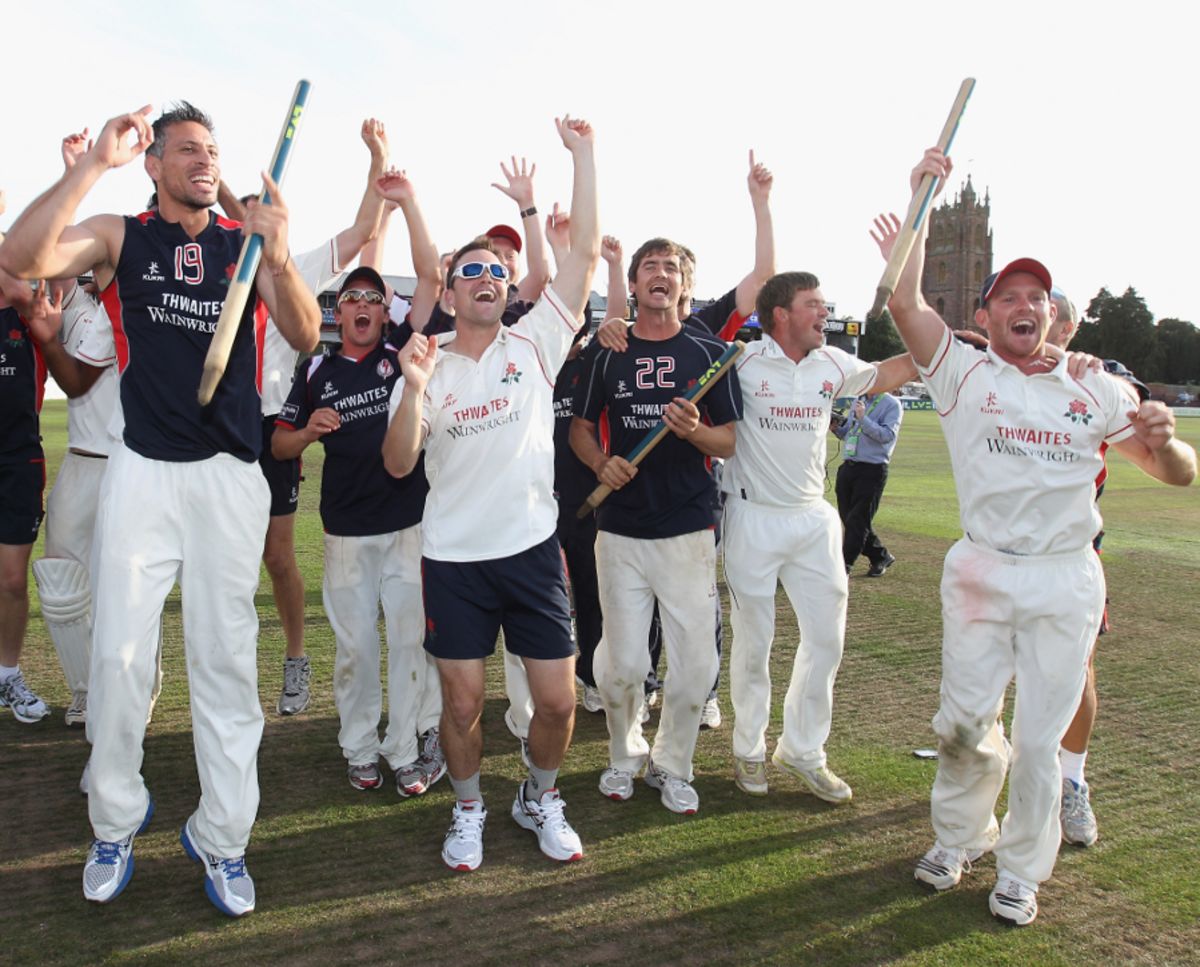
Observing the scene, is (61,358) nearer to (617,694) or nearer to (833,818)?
(617,694)

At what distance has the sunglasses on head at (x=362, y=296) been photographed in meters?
4.67

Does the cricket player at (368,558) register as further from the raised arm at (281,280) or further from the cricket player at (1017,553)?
the cricket player at (1017,553)

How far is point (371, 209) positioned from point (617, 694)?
2559 mm

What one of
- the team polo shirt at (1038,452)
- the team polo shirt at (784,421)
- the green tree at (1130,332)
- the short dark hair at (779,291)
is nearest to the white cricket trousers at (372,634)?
the team polo shirt at (784,421)

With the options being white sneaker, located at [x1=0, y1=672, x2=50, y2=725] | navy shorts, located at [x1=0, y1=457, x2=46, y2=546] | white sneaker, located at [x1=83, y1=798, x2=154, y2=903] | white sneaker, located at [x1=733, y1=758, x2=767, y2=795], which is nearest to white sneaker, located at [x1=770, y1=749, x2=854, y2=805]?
white sneaker, located at [x1=733, y1=758, x2=767, y2=795]

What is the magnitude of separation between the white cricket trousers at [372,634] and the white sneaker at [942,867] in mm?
2306

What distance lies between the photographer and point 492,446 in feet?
12.6

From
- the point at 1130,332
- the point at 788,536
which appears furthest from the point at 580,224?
the point at 1130,332

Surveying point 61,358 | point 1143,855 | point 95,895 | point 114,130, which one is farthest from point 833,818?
point 61,358

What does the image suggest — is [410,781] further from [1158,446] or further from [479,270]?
[1158,446]

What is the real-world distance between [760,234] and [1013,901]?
3.41 metres

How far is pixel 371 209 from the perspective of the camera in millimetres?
4559

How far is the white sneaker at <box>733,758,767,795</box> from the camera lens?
452cm

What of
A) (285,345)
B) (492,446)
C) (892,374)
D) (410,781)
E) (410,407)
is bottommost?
(410,781)
